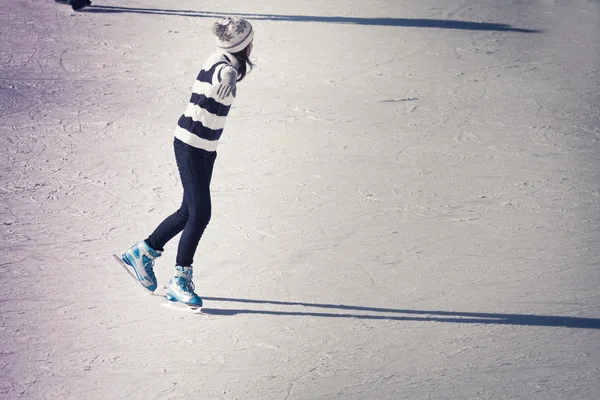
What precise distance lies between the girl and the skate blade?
0.03 meters

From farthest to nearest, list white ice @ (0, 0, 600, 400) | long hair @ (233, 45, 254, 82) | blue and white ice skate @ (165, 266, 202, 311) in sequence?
blue and white ice skate @ (165, 266, 202, 311) < long hair @ (233, 45, 254, 82) < white ice @ (0, 0, 600, 400)

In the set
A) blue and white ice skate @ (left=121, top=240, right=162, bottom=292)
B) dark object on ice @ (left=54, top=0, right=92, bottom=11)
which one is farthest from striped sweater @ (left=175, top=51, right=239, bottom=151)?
dark object on ice @ (left=54, top=0, right=92, bottom=11)

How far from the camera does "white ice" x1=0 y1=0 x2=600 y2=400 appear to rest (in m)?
4.34

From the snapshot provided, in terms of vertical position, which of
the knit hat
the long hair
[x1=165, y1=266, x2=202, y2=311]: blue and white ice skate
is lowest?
[x1=165, y1=266, x2=202, y2=311]: blue and white ice skate

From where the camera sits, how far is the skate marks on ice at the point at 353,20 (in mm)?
10969

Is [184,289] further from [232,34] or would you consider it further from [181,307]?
[232,34]

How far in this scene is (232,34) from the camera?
177 inches

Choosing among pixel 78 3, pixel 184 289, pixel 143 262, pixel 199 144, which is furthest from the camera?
pixel 78 3

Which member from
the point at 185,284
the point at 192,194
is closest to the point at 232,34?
the point at 192,194

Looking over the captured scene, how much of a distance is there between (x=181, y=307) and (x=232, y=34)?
157cm

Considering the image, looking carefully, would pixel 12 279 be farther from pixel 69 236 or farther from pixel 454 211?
pixel 454 211

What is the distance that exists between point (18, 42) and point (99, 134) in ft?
9.41

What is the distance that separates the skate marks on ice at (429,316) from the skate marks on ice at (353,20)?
22.0ft

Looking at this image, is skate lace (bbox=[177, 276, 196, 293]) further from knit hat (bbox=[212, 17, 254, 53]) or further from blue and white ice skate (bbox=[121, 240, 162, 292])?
knit hat (bbox=[212, 17, 254, 53])
